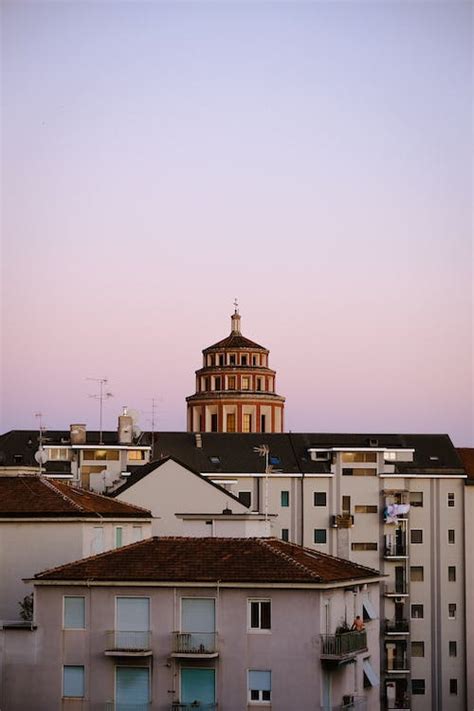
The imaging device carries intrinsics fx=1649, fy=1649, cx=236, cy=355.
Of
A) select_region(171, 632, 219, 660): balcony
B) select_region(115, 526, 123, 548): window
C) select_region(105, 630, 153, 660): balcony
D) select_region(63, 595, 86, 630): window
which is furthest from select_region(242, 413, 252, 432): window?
select_region(171, 632, 219, 660): balcony

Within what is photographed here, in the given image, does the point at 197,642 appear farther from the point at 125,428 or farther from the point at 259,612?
the point at 125,428

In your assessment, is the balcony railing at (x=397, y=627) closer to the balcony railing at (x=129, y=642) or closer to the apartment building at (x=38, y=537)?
the apartment building at (x=38, y=537)

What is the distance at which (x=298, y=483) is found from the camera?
90375 millimetres

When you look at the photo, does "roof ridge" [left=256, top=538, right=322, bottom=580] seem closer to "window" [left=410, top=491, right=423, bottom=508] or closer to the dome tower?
"window" [left=410, top=491, right=423, bottom=508]

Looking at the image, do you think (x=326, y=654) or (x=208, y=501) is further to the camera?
(x=208, y=501)

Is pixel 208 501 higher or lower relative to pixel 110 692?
higher

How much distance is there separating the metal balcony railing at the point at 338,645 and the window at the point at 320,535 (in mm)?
50516

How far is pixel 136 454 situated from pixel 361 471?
40.8 ft

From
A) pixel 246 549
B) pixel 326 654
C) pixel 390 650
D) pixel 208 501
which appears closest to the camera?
pixel 326 654

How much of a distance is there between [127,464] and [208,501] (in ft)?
66.6

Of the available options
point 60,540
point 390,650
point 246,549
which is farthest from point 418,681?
point 246,549

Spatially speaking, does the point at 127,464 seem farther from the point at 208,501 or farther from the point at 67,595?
the point at 67,595

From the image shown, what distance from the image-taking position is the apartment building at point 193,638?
37156mm

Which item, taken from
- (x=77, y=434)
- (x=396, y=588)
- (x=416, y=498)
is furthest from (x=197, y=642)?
(x=416, y=498)
